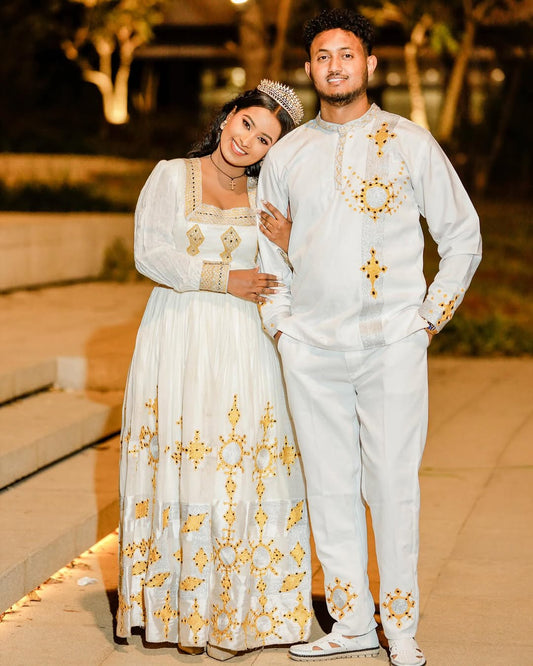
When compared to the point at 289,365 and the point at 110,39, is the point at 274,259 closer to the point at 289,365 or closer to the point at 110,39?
the point at 289,365

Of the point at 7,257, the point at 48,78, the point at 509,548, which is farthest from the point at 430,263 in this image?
the point at 48,78

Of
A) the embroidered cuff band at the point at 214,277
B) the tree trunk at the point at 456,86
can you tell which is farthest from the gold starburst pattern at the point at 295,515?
the tree trunk at the point at 456,86

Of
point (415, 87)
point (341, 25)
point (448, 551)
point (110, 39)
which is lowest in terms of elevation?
point (448, 551)

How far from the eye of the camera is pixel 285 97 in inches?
159

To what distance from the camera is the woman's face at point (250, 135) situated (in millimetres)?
4020

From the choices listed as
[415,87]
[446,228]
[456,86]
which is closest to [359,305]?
[446,228]

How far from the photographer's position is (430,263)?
1392cm

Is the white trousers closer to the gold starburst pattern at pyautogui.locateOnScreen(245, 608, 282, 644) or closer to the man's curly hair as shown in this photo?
the gold starburst pattern at pyautogui.locateOnScreen(245, 608, 282, 644)

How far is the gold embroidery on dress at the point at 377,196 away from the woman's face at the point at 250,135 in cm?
46

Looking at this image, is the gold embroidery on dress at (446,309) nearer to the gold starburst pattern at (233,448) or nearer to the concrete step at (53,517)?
the gold starburst pattern at (233,448)

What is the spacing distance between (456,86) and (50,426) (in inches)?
710

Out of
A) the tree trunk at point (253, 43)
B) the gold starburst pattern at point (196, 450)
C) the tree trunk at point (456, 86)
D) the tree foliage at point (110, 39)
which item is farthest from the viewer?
the tree foliage at point (110, 39)

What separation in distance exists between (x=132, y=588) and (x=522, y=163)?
785 inches

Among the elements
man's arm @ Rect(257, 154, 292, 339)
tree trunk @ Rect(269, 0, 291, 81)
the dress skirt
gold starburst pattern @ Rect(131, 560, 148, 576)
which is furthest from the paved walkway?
tree trunk @ Rect(269, 0, 291, 81)
